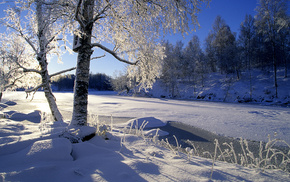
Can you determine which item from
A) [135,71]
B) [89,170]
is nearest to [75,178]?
[89,170]

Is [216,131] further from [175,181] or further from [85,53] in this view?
[85,53]

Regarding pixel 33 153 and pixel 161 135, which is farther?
pixel 161 135

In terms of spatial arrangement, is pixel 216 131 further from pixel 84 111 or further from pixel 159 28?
pixel 84 111

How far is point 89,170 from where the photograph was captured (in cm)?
161

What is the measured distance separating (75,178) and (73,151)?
778mm

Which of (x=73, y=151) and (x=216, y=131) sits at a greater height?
(x=73, y=151)

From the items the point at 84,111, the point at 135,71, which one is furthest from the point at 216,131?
the point at 84,111

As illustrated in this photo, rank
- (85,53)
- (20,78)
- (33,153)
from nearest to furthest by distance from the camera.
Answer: (33,153) → (85,53) → (20,78)

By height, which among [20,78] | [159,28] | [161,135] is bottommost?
[161,135]

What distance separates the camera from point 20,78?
26.8 feet

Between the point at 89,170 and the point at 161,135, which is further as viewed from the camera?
the point at 161,135

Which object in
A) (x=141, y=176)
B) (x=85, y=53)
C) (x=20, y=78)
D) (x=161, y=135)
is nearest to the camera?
(x=141, y=176)

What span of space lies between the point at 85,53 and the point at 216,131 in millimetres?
6319

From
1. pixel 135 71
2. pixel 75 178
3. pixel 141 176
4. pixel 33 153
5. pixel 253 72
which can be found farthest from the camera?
pixel 253 72
